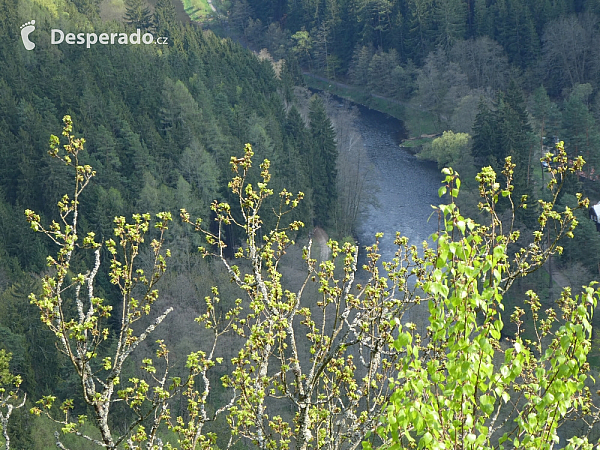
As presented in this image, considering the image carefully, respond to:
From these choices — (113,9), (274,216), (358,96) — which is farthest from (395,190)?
(113,9)

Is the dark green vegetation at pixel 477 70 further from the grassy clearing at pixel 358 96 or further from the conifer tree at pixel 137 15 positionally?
the conifer tree at pixel 137 15

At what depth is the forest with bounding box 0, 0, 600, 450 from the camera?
9648 millimetres

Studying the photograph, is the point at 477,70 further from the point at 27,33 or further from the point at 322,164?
the point at 27,33

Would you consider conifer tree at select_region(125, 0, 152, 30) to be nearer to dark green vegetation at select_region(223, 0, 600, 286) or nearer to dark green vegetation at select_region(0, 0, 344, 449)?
dark green vegetation at select_region(0, 0, 344, 449)

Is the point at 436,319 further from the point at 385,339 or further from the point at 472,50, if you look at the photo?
the point at 472,50

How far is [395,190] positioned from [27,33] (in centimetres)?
3861

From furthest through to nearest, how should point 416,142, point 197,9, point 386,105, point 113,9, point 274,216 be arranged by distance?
point 197,9, point 113,9, point 386,105, point 416,142, point 274,216

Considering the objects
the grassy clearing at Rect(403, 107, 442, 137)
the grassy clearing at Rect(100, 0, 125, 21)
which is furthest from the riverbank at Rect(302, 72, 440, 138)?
the grassy clearing at Rect(100, 0, 125, 21)

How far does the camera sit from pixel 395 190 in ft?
225

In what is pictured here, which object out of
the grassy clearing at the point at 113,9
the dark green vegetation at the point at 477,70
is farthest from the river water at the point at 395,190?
the grassy clearing at the point at 113,9

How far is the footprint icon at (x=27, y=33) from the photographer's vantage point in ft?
237

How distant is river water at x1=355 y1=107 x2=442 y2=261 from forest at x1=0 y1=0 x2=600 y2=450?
6.58 ft

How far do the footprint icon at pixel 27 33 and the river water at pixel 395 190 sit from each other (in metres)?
34.5

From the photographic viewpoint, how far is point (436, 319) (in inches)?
304
